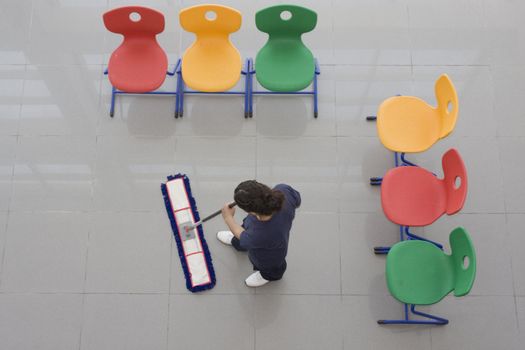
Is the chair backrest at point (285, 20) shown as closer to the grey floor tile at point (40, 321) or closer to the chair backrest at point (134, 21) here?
the chair backrest at point (134, 21)

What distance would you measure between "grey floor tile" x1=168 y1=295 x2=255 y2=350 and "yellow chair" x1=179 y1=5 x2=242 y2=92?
60.9 inches

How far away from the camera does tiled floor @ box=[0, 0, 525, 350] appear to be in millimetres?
3246

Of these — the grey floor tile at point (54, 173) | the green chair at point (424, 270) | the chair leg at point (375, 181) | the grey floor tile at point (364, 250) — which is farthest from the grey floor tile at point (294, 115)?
the grey floor tile at point (54, 173)

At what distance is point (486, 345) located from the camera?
127 inches

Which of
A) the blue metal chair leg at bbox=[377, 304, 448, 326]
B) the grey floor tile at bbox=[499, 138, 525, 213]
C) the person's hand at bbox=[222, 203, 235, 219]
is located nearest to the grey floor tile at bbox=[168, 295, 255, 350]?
the person's hand at bbox=[222, 203, 235, 219]

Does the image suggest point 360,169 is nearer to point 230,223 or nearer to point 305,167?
point 305,167

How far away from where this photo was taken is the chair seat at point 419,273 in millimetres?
2863

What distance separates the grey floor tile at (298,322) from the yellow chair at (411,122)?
4.04 ft

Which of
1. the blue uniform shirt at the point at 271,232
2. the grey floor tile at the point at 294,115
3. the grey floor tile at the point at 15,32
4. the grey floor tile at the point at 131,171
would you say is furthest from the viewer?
the grey floor tile at the point at 15,32

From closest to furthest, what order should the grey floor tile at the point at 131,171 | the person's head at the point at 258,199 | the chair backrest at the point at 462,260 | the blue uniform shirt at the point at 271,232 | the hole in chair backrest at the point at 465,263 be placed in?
the person's head at the point at 258,199 → the blue uniform shirt at the point at 271,232 → the chair backrest at the point at 462,260 → the hole in chair backrest at the point at 465,263 → the grey floor tile at the point at 131,171

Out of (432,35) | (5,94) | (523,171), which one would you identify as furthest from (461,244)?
(5,94)

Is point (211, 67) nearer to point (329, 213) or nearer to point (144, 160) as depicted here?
point (144, 160)

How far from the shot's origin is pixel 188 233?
3.38 metres

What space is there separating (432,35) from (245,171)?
6.64ft
